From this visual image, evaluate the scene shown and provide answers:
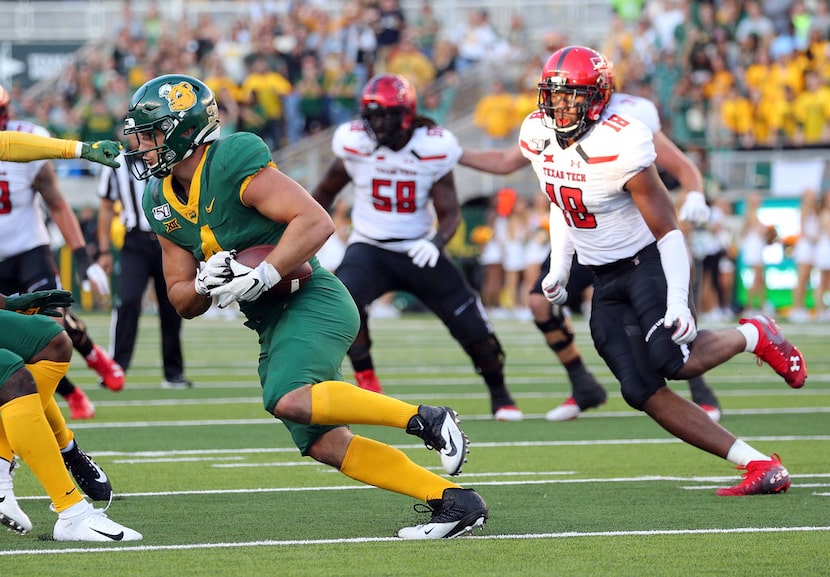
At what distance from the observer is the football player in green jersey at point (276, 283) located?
4754mm

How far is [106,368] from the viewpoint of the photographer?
30.4 feet

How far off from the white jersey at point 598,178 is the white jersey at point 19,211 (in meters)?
3.10

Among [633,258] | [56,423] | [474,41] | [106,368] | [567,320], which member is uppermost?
[633,258]

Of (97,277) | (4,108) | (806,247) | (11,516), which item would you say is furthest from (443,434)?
(806,247)

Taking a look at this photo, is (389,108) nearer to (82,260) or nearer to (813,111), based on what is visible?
(82,260)

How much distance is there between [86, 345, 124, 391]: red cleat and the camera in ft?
30.1

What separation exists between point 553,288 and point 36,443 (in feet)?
8.12

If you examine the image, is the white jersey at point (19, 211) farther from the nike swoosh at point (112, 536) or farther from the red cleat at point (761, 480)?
the red cleat at point (761, 480)

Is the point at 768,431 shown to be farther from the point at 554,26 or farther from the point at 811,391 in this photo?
the point at 554,26

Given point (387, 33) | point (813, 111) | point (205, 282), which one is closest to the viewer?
point (205, 282)

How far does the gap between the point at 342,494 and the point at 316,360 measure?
1.21 meters

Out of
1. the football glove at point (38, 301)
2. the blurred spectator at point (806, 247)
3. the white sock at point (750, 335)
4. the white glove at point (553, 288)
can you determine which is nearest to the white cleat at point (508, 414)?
the white glove at point (553, 288)

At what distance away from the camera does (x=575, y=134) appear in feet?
19.6

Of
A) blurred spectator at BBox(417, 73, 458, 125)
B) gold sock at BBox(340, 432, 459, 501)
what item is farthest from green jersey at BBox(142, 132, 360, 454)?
blurred spectator at BBox(417, 73, 458, 125)
